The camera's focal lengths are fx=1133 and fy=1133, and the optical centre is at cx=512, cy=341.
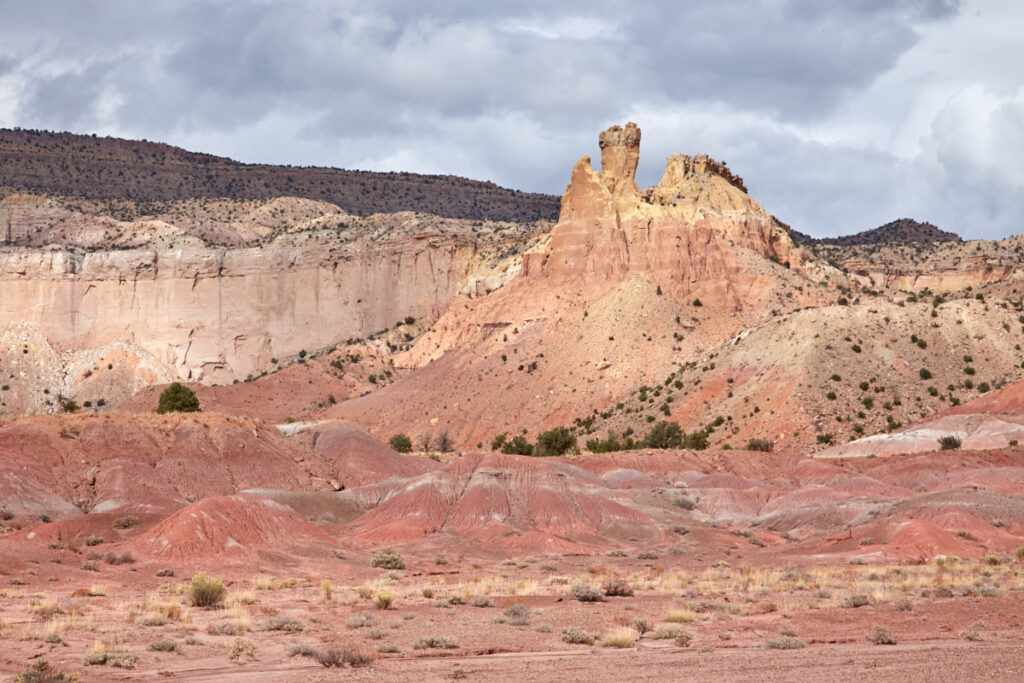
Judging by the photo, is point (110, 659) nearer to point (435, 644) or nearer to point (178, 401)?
point (435, 644)

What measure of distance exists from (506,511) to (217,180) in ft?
454

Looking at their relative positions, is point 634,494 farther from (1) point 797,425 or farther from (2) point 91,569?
(2) point 91,569

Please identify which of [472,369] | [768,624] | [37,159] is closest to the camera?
[768,624]

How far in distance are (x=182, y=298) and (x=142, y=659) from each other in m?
108

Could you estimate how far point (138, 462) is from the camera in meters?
57.2

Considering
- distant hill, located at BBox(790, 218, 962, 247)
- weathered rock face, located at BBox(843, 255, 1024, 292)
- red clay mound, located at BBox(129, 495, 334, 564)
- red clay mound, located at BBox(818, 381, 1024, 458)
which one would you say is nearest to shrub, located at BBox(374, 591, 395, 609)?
red clay mound, located at BBox(129, 495, 334, 564)

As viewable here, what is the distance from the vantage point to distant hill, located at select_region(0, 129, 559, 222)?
163375mm

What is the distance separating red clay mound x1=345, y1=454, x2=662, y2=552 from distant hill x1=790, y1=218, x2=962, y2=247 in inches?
3980

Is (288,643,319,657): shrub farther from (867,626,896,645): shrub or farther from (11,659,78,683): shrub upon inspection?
(867,626,896,645): shrub

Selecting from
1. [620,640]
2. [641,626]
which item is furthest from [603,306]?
[620,640]

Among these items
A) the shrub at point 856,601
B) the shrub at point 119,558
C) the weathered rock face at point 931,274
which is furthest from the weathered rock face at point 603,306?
the shrub at point 856,601

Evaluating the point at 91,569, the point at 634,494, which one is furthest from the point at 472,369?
the point at 91,569

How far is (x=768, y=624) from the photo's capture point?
24.5 metres

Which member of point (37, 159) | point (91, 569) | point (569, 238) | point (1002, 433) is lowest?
point (91, 569)
